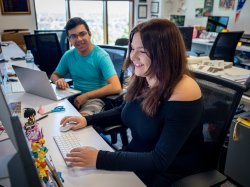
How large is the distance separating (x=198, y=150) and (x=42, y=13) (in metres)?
5.15

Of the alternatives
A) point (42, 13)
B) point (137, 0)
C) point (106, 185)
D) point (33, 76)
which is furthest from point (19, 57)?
point (137, 0)

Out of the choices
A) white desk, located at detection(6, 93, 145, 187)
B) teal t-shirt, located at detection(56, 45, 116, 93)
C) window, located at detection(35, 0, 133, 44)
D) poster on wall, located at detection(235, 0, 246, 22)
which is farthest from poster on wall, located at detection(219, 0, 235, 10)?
white desk, located at detection(6, 93, 145, 187)

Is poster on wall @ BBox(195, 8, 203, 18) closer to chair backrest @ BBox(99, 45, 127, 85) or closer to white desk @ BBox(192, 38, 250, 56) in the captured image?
white desk @ BBox(192, 38, 250, 56)

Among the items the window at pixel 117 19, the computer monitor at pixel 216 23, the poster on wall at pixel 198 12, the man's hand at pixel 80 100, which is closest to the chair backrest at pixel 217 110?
the man's hand at pixel 80 100

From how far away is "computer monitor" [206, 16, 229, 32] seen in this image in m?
4.73

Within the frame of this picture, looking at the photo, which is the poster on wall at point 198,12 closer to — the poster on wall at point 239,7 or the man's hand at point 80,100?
the poster on wall at point 239,7

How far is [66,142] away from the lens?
1116 millimetres

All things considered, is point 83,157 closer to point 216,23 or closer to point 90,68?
point 90,68

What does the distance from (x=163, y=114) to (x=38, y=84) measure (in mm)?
1039

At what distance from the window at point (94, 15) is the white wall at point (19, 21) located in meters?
0.13

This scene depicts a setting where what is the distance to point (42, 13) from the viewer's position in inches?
207

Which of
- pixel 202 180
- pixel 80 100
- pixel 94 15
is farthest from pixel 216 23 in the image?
pixel 202 180

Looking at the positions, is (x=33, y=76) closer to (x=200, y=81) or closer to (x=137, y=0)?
(x=200, y=81)

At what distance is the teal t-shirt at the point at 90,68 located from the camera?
190 cm
